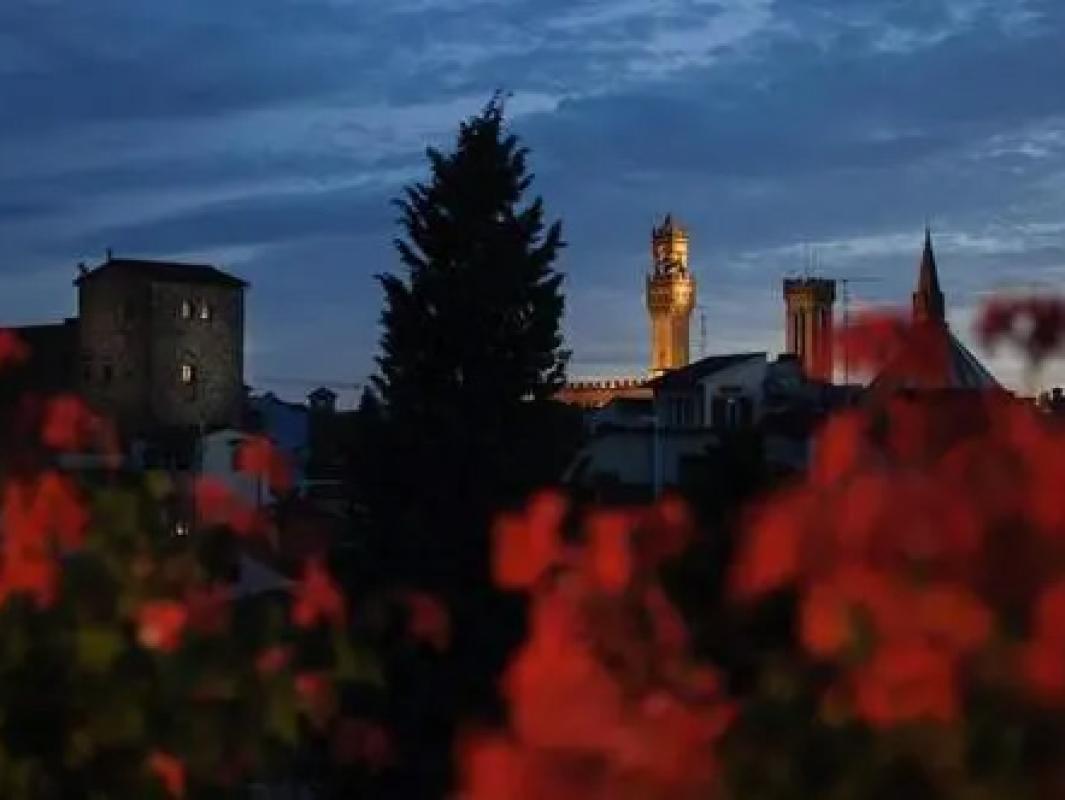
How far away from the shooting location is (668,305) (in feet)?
331

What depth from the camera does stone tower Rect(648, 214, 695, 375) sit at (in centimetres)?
9962

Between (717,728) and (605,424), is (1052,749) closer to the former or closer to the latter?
(717,728)

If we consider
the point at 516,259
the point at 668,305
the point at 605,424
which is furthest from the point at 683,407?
the point at 668,305

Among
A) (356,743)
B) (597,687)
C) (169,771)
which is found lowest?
(356,743)

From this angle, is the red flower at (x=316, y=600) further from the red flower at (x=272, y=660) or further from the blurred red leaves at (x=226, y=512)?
the blurred red leaves at (x=226, y=512)

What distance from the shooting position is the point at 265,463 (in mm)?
3932

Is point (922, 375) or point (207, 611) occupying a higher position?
point (922, 375)

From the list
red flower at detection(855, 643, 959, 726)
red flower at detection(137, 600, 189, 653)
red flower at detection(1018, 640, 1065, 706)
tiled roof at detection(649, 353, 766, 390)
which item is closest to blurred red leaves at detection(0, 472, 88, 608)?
red flower at detection(137, 600, 189, 653)

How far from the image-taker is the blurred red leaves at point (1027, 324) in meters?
2.52

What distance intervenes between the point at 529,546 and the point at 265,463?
1.49 metres

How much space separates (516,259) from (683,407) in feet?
74.4

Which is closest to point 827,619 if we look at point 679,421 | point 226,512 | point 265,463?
point 265,463

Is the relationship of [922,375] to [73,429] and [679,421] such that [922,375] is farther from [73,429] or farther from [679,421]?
[679,421]

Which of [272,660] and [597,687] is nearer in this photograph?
[597,687]
